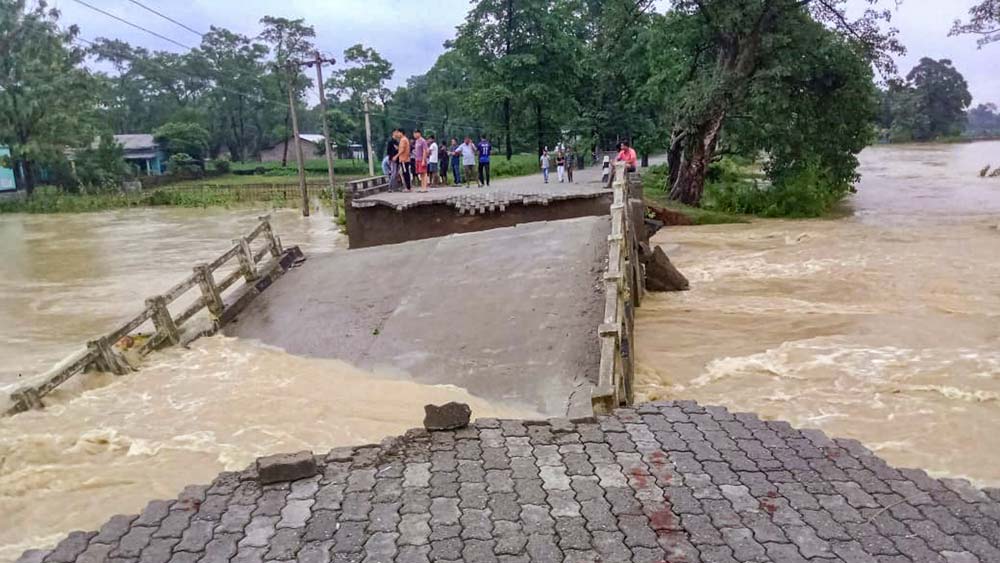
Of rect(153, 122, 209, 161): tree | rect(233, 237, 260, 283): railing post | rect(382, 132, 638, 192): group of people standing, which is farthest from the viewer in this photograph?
rect(153, 122, 209, 161): tree

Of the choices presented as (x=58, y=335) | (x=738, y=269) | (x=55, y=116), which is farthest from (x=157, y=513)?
(x=55, y=116)

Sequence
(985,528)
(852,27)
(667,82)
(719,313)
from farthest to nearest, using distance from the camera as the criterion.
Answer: (667,82) < (852,27) < (719,313) < (985,528)

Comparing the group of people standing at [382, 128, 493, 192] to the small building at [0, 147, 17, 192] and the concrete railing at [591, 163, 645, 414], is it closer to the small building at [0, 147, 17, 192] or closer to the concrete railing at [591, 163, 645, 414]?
the concrete railing at [591, 163, 645, 414]

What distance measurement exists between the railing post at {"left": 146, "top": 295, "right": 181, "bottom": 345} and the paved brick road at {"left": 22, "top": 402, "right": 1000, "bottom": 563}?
265 inches

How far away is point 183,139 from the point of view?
53.3 meters

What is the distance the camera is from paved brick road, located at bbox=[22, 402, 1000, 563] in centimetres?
369

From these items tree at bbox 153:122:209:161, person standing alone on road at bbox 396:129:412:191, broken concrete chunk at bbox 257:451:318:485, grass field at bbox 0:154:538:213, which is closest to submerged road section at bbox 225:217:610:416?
broken concrete chunk at bbox 257:451:318:485

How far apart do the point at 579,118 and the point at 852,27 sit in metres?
16.1

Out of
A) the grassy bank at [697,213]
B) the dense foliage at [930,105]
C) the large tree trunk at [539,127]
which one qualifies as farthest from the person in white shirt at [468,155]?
the dense foliage at [930,105]

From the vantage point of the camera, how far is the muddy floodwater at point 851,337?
324 inches

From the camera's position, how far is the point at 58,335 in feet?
47.1

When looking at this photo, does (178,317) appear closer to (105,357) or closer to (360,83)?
(105,357)

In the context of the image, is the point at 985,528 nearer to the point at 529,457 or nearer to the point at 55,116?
the point at 529,457

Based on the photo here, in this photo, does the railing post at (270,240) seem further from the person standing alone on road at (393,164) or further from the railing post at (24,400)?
the person standing alone on road at (393,164)
